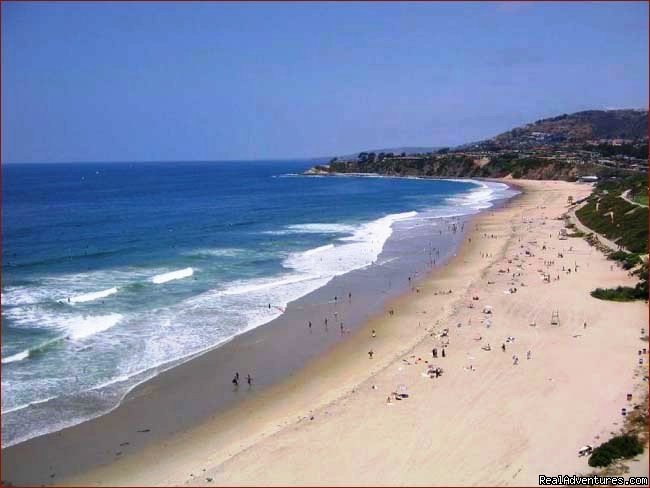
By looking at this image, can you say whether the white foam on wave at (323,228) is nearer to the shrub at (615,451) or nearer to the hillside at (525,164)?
the shrub at (615,451)

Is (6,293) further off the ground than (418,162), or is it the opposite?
(418,162)

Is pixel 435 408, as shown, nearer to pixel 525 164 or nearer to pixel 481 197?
pixel 481 197

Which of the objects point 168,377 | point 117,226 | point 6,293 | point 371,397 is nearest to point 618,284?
point 371,397

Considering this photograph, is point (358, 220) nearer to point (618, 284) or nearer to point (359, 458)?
point (618, 284)

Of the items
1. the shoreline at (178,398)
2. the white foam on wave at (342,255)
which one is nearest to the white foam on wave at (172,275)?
the white foam on wave at (342,255)

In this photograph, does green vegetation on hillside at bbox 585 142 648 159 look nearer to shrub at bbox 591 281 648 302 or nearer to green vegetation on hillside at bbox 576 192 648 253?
green vegetation on hillside at bbox 576 192 648 253

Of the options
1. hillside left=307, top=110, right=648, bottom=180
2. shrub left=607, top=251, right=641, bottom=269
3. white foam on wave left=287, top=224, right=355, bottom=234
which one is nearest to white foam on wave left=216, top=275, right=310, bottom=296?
shrub left=607, top=251, right=641, bottom=269
